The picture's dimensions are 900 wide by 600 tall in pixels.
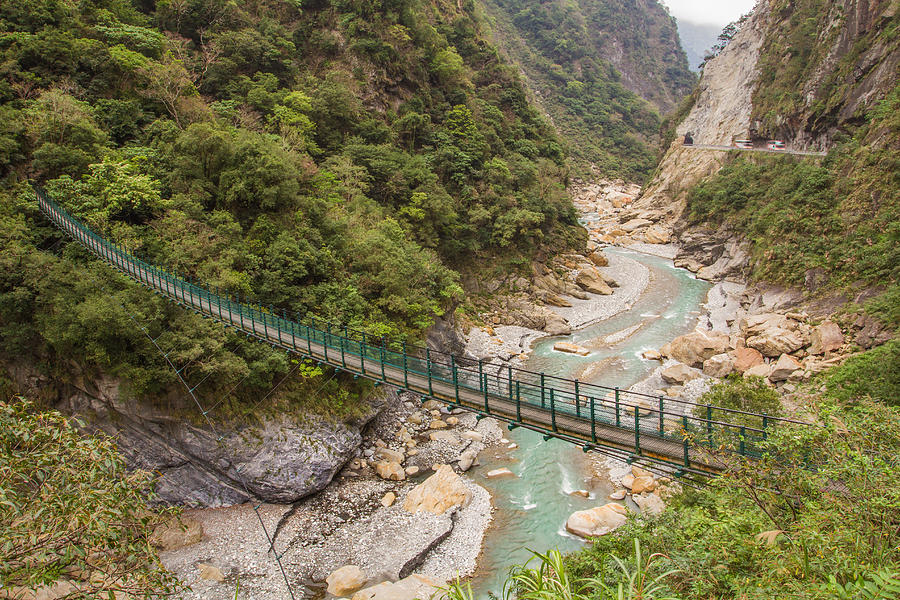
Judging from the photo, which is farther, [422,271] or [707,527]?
[422,271]

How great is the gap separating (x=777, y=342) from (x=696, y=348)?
3106mm

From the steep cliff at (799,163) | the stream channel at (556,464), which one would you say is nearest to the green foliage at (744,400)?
the stream channel at (556,464)

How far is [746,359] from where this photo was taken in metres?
20.0

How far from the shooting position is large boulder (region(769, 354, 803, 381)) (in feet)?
59.5

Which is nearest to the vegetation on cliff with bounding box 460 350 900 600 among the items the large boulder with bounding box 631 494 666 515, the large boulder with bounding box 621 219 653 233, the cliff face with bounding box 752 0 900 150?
the large boulder with bounding box 631 494 666 515

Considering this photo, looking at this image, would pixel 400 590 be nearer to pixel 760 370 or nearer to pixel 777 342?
pixel 760 370

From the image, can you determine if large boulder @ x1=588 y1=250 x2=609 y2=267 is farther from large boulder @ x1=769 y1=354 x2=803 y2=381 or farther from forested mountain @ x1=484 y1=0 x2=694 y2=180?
forested mountain @ x1=484 y1=0 x2=694 y2=180

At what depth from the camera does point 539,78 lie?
272 feet

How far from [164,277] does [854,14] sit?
40.6 m

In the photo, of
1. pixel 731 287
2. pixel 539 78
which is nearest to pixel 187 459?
pixel 731 287

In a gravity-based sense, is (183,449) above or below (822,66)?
below

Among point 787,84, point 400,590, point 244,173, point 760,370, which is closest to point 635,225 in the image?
point 787,84

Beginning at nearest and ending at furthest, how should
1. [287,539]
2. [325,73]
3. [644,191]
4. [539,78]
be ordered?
[287,539] < [325,73] < [644,191] < [539,78]

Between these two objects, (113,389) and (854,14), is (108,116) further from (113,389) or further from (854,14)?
(854,14)
